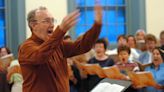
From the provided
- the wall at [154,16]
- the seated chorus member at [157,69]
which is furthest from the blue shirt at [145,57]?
the wall at [154,16]

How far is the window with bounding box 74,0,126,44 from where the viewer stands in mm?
9375

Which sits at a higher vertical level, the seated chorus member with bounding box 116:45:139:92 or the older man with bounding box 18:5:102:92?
the older man with bounding box 18:5:102:92

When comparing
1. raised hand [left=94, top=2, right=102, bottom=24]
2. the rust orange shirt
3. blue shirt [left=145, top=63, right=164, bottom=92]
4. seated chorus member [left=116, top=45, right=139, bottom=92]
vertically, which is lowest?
blue shirt [left=145, top=63, right=164, bottom=92]

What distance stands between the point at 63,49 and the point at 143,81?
2246 millimetres

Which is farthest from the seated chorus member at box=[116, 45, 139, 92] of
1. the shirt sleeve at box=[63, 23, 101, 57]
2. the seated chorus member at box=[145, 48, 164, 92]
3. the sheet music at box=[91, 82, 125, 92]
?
the shirt sleeve at box=[63, 23, 101, 57]

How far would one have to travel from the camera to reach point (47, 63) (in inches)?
124

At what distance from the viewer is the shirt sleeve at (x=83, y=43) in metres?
3.17

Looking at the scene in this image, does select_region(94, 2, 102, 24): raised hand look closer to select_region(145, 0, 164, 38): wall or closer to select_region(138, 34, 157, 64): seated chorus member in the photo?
select_region(138, 34, 157, 64): seated chorus member

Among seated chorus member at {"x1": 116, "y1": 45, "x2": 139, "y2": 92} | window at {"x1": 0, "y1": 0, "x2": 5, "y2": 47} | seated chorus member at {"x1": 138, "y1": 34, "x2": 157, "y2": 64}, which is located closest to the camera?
seated chorus member at {"x1": 116, "y1": 45, "x2": 139, "y2": 92}

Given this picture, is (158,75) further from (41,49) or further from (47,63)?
(41,49)

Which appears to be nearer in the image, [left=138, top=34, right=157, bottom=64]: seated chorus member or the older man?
the older man

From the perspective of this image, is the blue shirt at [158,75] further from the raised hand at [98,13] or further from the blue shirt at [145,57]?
the raised hand at [98,13]

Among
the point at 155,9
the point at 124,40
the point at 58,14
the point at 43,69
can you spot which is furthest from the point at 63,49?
the point at 155,9

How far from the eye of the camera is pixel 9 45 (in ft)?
29.0
